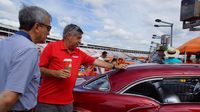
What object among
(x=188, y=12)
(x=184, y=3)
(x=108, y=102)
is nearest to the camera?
(x=108, y=102)

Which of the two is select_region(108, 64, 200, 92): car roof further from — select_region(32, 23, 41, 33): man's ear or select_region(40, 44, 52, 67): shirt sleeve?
select_region(32, 23, 41, 33): man's ear

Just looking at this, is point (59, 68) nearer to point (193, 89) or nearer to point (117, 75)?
point (117, 75)

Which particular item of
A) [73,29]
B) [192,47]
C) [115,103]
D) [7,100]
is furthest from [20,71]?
[192,47]

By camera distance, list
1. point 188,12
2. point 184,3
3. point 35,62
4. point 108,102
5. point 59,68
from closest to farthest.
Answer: point 35,62
point 108,102
point 59,68
point 188,12
point 184,3

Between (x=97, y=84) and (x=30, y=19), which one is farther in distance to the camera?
(x=97, y=84)

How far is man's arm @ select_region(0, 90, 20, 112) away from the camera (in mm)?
2352

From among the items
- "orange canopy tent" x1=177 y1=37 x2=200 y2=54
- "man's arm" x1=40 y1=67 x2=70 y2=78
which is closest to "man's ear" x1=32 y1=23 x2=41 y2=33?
"man's arm" x1=40 y1=67 x2=70 y2=78

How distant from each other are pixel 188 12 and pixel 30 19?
16.3 meters

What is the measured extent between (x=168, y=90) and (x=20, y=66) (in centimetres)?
205

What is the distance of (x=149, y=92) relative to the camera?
13.1 ft

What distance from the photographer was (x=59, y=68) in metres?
4.28

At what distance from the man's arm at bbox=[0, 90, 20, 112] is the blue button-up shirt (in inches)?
1.2

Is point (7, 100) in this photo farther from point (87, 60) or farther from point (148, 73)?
point (87, 60)

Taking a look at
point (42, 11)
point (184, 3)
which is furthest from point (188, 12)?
point (42, 11)
